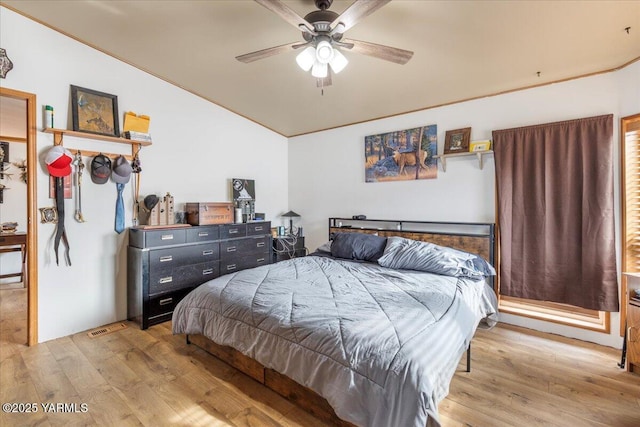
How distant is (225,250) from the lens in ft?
11.9

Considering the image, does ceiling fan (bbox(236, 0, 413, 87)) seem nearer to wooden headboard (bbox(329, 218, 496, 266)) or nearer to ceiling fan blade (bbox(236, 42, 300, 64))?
ceiling fan blade (bbox(236, 42, 300, 64))

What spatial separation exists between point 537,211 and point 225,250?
3408 mm

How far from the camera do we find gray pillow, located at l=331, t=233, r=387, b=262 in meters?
3.20

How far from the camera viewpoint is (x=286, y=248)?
4.45m

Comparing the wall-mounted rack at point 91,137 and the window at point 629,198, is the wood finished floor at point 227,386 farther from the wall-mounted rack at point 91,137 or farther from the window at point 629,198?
the wall-mounted rack at point 91,137

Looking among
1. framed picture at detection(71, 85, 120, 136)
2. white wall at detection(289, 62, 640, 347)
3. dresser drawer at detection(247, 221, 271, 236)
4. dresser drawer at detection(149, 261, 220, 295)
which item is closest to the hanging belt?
framed picture at detection(71, 85, 120, 136)

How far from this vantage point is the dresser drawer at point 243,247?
11.9 ft

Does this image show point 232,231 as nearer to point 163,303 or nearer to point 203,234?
point 203,234

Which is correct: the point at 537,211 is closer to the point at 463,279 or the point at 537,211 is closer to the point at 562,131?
the point at 562,131

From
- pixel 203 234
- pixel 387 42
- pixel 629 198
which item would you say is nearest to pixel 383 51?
pixel 387 42

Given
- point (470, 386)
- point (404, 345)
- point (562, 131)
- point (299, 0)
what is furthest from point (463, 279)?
point (299, 0)

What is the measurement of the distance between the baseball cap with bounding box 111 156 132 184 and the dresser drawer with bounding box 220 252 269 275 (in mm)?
1418

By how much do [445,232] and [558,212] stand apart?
3.41 ft

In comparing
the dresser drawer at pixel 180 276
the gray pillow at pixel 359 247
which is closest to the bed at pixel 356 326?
the gray pillow at pixel 359 247
